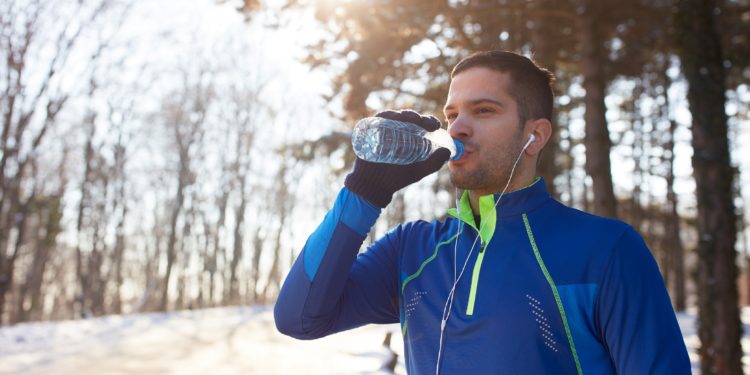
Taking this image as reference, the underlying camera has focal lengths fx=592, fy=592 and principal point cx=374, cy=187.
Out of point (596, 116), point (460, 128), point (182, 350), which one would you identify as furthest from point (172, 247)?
point (460, 128)

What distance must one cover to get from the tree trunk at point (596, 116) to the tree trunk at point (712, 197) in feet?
5.05

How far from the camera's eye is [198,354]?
37.4 ft

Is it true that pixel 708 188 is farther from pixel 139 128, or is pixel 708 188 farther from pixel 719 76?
pixel 139 128

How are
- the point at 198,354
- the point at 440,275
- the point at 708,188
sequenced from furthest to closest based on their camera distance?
the point at 198,354 → the point at 708,188 → the point at 440,275

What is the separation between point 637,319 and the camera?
1.59m

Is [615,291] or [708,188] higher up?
[708,188]

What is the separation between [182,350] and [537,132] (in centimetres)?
1129

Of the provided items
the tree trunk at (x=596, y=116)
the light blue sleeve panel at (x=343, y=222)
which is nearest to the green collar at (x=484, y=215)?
the light blue sleeve panel at (x=343, y=222)

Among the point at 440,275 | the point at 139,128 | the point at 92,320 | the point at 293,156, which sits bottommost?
the point at 92,320

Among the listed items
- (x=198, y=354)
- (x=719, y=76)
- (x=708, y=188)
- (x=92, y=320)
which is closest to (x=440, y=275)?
(x=708, y=188)

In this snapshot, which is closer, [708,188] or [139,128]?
[708,188]

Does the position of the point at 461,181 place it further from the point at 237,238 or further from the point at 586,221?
the point at 237,238

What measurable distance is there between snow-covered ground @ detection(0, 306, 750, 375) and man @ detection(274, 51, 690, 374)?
569 cm

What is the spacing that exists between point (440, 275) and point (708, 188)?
5457 millimetres
